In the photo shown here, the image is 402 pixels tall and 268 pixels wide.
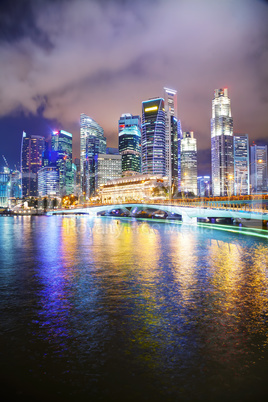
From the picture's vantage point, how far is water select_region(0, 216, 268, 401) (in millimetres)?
6984

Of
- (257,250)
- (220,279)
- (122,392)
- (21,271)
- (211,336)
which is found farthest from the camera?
(257,250)

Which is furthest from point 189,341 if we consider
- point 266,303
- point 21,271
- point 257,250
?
point 257,250

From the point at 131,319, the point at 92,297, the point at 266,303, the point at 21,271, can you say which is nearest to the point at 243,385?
the point at 131,319

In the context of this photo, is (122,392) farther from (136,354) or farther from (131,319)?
(131,319)

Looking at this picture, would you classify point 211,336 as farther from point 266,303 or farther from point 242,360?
point 266,303

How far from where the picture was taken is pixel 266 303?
44.0 ft

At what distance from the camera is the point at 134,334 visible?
9914 mm

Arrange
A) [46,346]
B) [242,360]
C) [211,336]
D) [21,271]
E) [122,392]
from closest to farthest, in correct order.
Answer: [122,392] → [242,360] → [46,346] → [211,336] → [21,271]

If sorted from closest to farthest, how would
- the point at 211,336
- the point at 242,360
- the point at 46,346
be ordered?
1. the point at 242,360
2. the point at 46,346
3. the point at 211,336

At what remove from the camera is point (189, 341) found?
9414 millimetres

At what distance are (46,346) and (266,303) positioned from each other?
385 inches

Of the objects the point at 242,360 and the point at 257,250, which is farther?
the point at 257,250

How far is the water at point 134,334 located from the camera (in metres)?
6.98

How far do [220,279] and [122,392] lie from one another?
12.7 metres
